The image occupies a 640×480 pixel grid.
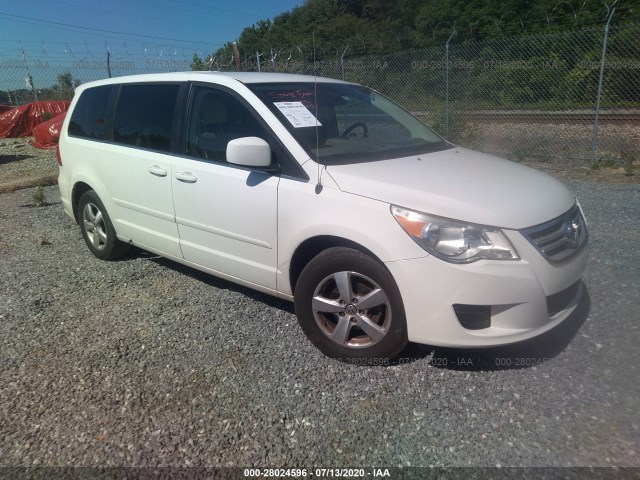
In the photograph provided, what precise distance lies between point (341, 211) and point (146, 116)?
2243 millimetres

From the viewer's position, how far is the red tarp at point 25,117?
17.6 m

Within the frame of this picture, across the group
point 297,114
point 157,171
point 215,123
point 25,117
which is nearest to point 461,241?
point 297,114

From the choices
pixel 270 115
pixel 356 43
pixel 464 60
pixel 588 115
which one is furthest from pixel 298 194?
pixel 356 43

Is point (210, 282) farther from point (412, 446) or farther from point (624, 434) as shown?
point (624, 434)

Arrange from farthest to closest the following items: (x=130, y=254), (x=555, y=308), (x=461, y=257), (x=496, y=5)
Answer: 1. (x=496, y=5)
2. (x=130, y=254)
3. (x=555, y=308)
4. (x=461, y=257)

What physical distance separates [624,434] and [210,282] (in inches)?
127

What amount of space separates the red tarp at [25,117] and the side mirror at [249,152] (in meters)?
16.6

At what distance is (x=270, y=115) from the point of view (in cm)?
353

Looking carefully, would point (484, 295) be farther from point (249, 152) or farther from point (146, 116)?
point (146, 116)

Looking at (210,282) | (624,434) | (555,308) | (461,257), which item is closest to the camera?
(624,434)

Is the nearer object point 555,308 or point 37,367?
point 555,308

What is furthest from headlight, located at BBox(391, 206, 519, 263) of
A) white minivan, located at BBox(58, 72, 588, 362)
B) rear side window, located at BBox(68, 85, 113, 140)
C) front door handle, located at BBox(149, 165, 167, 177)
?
rear side window, located at BBox(68, 85, 113, 140)

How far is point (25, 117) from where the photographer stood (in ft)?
58.6

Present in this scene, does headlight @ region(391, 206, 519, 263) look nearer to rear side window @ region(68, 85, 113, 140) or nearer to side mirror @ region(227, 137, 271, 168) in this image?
side mirror @ region(227, 137, 271, 168)
